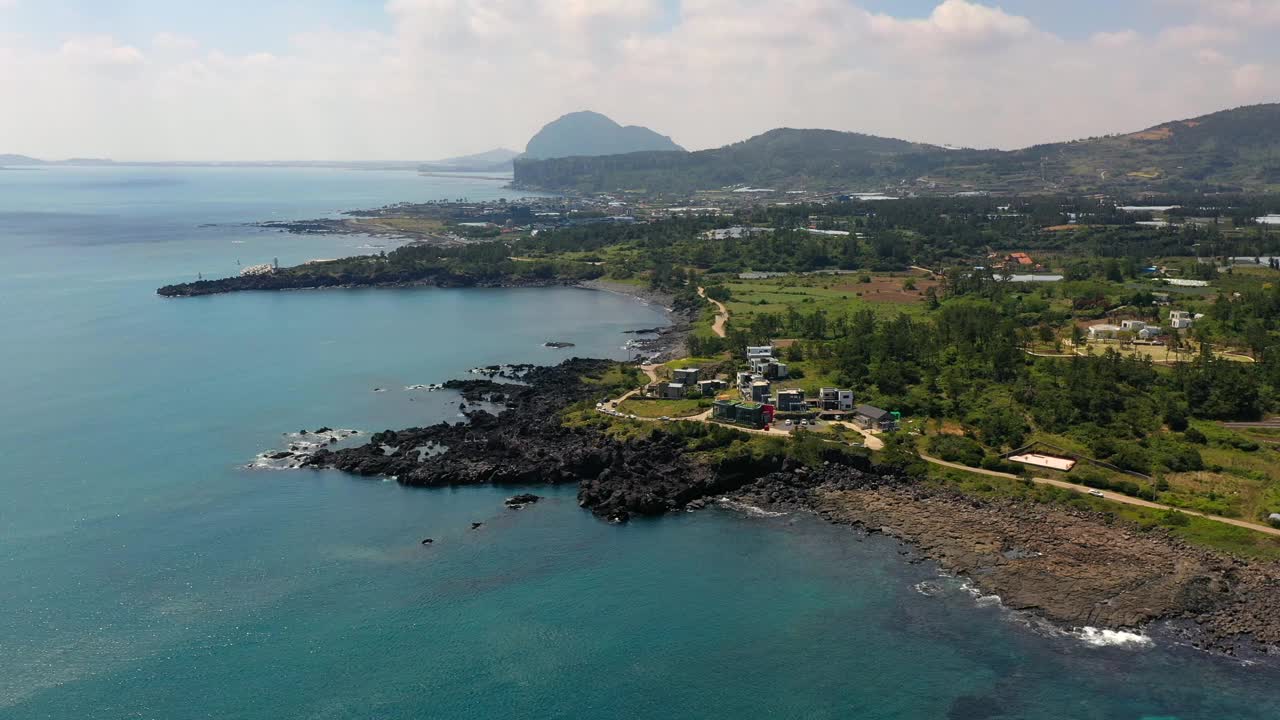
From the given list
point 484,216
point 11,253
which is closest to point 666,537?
point 11,253

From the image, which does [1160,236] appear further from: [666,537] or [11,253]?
[11,253]

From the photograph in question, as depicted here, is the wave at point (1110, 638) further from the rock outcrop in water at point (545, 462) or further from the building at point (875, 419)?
the building at point (875, 419)

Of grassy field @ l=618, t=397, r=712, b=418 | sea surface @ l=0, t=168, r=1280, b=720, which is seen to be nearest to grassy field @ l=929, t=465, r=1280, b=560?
sea surface @ l=0, t=168, r=1280, b=720

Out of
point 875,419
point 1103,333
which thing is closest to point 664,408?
point 875,419

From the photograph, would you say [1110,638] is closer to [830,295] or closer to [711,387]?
[711,387]

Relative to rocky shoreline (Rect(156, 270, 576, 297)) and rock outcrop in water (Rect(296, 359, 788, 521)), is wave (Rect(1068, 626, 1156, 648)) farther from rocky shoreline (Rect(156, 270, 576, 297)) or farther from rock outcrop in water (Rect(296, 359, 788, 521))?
rocky shoreline (Rect(156, 270, 576, 297))
